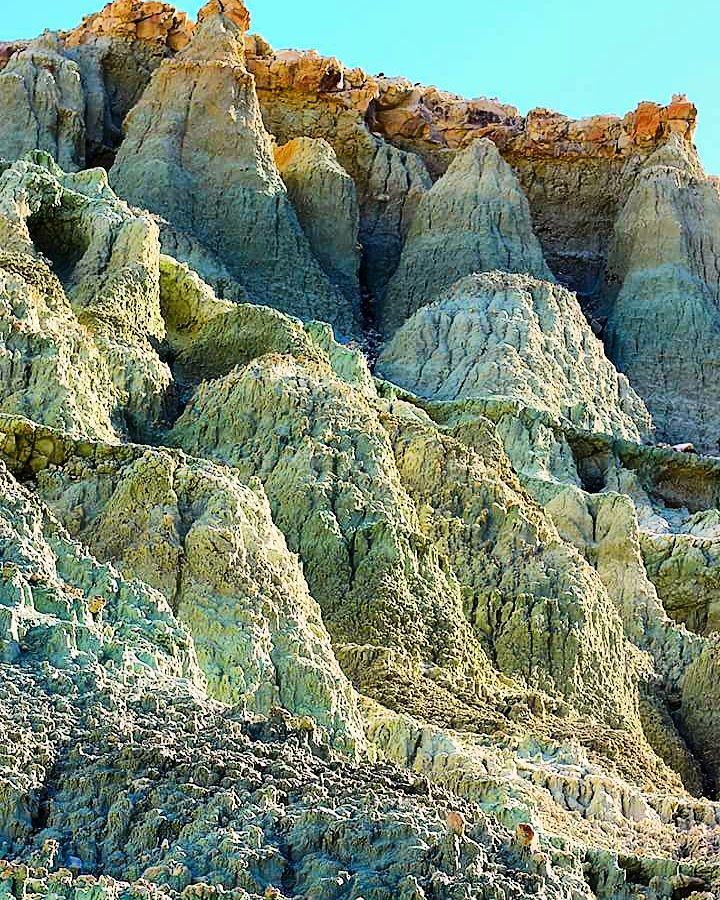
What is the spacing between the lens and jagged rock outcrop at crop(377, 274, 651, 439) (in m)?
24.1

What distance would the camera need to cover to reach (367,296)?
30.9 metres

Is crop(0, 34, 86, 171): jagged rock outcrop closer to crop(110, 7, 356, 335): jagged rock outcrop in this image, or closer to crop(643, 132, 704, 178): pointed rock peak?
crop(110, 7, 356, 335): jagged rock outcrop

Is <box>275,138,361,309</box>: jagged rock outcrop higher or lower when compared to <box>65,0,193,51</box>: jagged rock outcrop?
lower

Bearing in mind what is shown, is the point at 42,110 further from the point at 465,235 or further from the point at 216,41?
the point at 465,235

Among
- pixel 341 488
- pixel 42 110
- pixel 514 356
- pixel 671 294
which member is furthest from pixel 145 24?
pixel 341 488

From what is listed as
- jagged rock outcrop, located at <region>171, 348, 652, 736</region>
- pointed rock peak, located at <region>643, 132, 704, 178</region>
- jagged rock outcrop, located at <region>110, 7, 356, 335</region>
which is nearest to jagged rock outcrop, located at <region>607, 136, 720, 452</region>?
pointed rock peak, located at <region>643, 132, 704, 178</region>

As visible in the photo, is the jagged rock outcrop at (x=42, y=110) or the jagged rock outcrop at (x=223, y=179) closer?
the jagged rock outcrop at (x=223, y=179)

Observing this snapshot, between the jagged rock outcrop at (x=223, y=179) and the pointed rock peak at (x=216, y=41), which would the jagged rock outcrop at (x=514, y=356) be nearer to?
the jagged rock outcrop at (x=223, y=179)

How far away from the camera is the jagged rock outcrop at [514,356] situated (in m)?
24.1

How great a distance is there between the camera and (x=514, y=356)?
963 inches

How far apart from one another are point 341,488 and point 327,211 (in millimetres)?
17059

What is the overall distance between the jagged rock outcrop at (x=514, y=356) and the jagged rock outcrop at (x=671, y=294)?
2.31 metres

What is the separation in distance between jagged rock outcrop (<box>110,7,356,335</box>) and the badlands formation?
0.07 meters

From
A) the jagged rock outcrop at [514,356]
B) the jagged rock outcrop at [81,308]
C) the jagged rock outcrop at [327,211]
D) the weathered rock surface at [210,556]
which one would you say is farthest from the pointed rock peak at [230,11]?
the weathered rock surface at [210,556]
